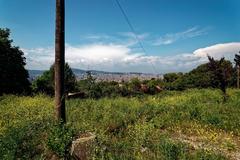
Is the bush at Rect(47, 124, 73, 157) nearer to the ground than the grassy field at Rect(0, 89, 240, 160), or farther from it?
farther from it

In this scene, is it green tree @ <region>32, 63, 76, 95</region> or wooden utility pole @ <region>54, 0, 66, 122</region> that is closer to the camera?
wooden utility pole @ <region>54, 0, 66, 122</region>

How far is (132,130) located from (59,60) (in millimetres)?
3797

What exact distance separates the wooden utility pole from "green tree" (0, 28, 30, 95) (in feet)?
112

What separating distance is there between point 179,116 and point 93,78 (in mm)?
20245

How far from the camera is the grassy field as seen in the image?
31.5 feet

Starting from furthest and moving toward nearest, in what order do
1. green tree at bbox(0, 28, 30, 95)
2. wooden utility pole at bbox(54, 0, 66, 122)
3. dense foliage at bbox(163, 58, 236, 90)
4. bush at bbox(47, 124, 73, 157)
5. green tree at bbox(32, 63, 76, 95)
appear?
green tree at bbox(32, 63, 76, 95)
green tree at bbox(0, 28, 30, 95)
dense foliage at bbox(163, 58, 236, 90)
wooden utility pole at bbox(54, 0, 66, 122)
bush at bbox(47, 124, 73, 157)

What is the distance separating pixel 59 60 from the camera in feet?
38.4

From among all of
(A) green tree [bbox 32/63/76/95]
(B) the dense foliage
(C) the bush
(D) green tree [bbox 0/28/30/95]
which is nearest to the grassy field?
(C) the bush

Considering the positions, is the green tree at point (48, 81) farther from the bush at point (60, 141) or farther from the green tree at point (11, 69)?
the bush at point (60, 141)

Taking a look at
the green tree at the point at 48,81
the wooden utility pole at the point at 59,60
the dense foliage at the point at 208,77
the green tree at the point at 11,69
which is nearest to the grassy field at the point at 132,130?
the wooden utility pole at the point at 59,60

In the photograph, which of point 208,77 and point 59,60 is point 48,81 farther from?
point 59,60

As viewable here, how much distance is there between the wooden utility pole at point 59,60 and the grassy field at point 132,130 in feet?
2.34

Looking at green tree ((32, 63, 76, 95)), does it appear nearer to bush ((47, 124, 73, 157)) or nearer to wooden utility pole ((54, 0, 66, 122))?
wooden utility pole ((54, 0, 66, 122))

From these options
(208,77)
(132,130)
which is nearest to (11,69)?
(208,77)
